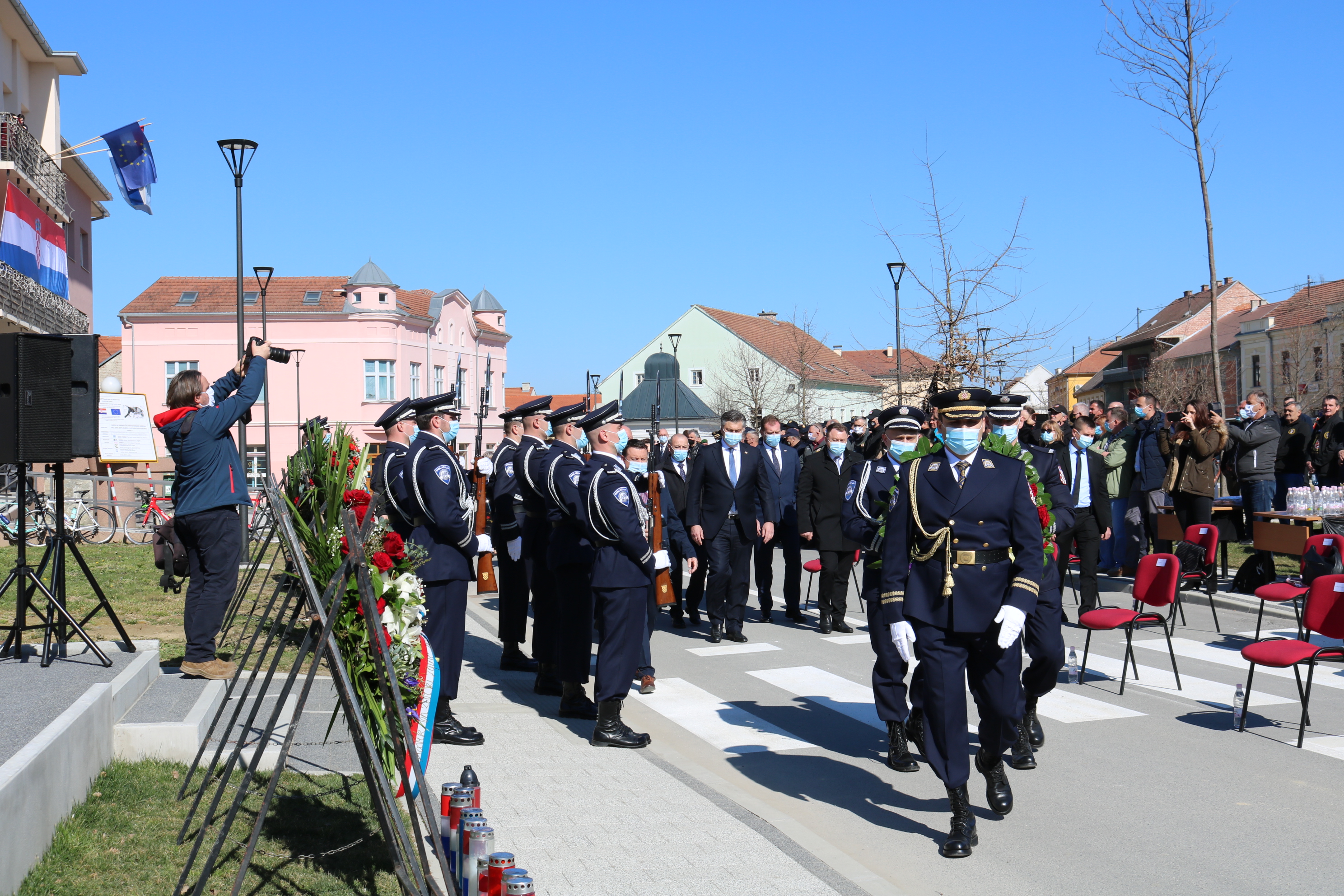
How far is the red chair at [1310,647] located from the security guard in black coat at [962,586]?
2.58 m

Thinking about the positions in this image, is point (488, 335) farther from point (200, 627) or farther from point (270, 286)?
point (200, 627)

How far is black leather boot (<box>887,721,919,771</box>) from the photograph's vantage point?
23.4ft

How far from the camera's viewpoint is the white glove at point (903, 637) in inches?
223

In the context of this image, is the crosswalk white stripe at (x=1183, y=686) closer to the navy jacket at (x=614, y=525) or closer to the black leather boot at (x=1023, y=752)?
the black leather boot at (x=1023, y=752)

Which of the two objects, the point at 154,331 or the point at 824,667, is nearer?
the point at 824,667

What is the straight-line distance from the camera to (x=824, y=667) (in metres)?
10.4

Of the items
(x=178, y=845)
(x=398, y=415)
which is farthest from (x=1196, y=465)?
(x=178, y=845)

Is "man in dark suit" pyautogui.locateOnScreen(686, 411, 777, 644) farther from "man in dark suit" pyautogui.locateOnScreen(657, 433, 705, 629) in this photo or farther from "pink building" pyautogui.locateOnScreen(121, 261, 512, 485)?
"pink building" pyautogui.locateOnScreen(121, 261, 512, 485)

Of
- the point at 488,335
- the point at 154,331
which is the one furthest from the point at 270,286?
the point at 488,335

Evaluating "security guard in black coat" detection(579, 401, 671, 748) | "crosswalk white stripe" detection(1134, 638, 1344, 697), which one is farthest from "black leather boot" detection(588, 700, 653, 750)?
"crosswalk white stripe" detection(1134, 638, 1344, 697)

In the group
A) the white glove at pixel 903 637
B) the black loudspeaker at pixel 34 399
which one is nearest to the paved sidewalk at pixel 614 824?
the white glove at pixel 903 637

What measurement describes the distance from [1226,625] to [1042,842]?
755 cm

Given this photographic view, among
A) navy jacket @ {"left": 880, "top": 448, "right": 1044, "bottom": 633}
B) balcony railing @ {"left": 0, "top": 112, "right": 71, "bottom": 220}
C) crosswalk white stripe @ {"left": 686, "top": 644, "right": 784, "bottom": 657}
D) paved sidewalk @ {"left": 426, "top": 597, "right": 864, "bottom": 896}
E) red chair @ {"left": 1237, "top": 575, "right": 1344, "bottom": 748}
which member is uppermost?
balcony railing @ {"left": 0, "top": 112, "right": 71, "bottom": 220}

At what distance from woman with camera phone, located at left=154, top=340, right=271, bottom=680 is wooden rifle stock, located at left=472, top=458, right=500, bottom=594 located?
202 cm
